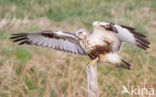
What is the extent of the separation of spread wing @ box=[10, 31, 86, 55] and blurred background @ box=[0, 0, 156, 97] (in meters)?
0.15

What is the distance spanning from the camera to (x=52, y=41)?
454cm

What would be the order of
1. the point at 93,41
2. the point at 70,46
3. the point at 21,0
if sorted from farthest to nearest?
the point at 21,0
the point at 70,46
the point at 93,41

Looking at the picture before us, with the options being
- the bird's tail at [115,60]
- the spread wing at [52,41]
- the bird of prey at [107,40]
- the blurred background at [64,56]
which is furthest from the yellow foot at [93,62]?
the spread wing at [52,41]

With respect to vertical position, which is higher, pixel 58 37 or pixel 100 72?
pixel 58 37

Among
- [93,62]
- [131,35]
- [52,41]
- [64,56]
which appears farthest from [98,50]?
[64,56]

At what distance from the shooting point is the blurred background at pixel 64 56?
5.76 m

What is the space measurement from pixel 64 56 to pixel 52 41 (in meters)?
1.63

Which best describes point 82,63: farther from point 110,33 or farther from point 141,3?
point 141,3

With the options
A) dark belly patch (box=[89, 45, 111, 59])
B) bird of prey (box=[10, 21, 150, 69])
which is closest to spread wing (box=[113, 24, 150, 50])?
bird of prey (box=[10, 21, 150, 69])

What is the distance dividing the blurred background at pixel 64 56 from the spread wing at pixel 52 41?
0.15 metres

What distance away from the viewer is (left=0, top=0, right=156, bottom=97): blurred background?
18.9 feet

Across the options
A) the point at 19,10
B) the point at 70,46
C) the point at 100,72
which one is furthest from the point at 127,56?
the point at 19,10

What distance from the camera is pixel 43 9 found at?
36.2ft

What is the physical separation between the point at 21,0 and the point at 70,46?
7.27m
